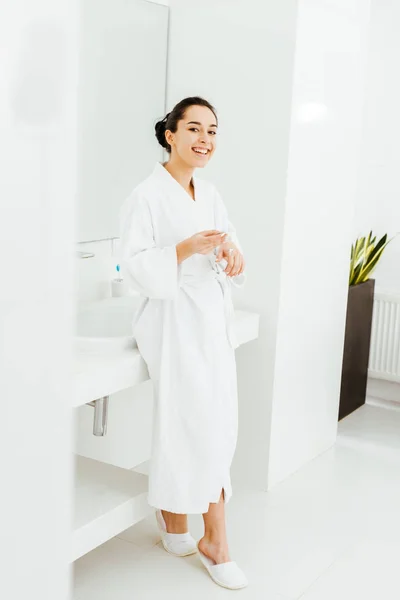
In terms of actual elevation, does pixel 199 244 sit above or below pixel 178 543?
above

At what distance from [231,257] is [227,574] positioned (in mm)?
994

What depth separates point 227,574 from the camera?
95.7 inches

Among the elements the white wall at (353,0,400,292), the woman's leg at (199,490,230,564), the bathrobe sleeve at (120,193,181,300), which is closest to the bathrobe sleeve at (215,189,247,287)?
the bathrobe sleeve at (120,193,181,300)

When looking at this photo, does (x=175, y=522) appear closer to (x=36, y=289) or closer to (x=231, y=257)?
(x=231, y=257)

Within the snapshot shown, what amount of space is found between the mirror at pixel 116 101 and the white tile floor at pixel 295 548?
1.16 meters

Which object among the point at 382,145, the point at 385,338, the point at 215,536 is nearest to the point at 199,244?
the point at 215,536

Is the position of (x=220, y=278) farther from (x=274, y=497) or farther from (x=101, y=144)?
(x=274, y=497)

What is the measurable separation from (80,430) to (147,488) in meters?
0.57

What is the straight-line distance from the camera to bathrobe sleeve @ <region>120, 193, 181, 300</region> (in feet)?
7.36

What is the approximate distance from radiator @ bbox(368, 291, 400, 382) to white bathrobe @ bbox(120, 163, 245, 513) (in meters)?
2.25

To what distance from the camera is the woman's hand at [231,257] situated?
7.70 feet

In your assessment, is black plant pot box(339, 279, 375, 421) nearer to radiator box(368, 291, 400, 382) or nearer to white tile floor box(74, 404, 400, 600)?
→ radiator box(368, 291, 400, 382)

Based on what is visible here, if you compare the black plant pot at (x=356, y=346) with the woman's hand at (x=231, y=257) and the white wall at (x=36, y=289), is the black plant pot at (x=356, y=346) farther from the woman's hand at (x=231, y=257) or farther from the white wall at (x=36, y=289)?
the white wall at (x=36, y=289)

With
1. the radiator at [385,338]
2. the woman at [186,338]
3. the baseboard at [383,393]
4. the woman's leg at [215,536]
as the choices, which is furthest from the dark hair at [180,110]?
the baseboard at [383,393]
